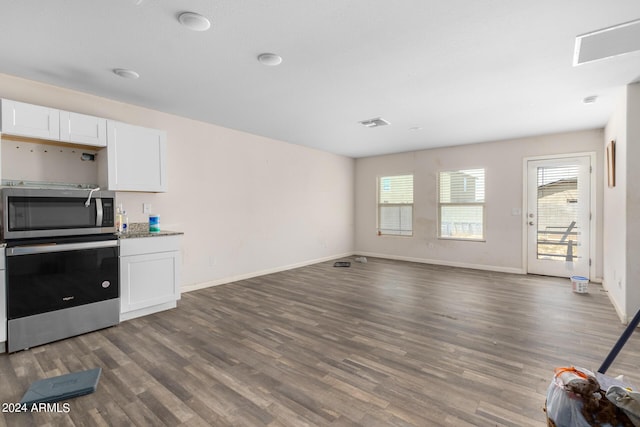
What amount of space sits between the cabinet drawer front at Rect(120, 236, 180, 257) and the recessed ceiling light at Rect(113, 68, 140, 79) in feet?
5.37

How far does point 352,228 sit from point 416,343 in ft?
16.9

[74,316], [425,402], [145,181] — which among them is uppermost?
[145,181]

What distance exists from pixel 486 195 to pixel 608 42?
378 cm

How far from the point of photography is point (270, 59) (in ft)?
8.55

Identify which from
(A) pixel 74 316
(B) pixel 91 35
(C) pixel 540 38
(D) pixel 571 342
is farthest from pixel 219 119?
(D) pixel 571 342

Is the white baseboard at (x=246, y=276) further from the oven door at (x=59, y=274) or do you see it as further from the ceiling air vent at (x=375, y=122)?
the ceiling air vent at (x=375, y=122)

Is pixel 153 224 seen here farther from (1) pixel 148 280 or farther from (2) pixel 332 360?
(2) pixel 332 360

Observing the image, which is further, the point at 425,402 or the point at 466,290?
the point at 466,290

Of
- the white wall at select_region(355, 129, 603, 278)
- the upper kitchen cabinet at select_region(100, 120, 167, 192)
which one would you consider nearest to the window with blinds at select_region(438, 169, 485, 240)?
the white wall at select_region(355, 129, 603, 278)

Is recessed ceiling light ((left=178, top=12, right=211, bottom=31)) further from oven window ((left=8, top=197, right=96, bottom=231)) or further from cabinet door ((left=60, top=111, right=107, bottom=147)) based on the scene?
oven window ((left=8, top=197, right=96, bottom=231))

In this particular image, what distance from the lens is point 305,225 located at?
6.32m

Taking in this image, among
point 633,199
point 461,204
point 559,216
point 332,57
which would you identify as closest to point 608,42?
point 633,199

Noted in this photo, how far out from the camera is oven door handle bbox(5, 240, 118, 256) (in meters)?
2.54

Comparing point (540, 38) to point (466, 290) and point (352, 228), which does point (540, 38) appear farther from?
point (352, 228)
